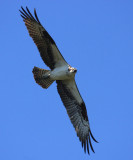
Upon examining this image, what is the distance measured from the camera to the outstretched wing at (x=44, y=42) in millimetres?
10492

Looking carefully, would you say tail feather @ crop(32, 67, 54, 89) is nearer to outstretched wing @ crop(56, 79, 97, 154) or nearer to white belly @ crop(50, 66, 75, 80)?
white belly @ crop(50, 66, 75, 80)

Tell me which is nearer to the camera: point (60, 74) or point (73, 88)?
point (60, 74)

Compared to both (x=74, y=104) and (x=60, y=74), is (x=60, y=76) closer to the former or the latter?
(x=60, y=74)

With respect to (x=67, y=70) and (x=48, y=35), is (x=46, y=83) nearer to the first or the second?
(x=67, y=70)

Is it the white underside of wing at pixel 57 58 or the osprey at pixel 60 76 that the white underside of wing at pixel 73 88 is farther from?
the white underside of wing at pixel 57 58

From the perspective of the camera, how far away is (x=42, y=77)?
11062mm

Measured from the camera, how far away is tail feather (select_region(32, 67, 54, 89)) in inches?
433

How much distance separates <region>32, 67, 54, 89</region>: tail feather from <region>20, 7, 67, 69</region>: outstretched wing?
26 centimetres

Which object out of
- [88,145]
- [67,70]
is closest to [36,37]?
[67,70]

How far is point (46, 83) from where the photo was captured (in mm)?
11133

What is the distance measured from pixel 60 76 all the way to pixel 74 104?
1.24 meters

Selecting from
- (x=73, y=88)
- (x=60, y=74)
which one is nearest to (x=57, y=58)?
(x=60, y=74)

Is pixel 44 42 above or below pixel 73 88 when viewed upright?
above

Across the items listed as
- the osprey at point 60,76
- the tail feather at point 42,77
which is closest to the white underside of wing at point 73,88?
the osprey at point 60,76
